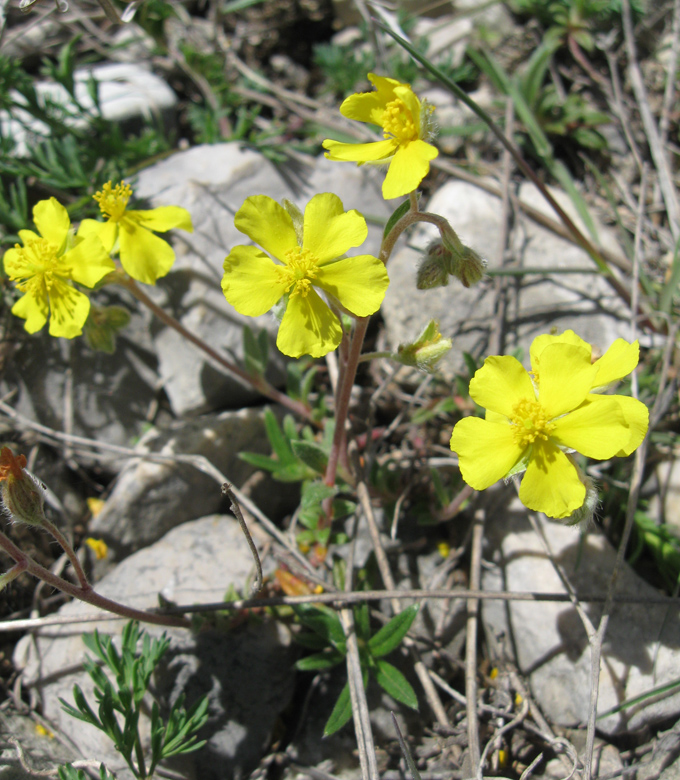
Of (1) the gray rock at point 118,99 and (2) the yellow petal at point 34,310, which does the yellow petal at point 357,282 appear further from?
(1) the gray rock at point 118,99

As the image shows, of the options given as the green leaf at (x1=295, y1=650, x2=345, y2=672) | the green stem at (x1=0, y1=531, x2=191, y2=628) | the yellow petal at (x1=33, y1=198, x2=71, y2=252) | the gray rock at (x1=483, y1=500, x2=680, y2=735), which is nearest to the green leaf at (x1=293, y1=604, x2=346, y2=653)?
the green leaf at (x1=295, y1=650, x2=345, y2=672)

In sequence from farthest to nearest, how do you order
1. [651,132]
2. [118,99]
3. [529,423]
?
[118,99] → [651,132] → [529,423]

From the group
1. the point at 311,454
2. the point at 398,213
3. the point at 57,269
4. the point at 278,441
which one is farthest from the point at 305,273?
the point at 57,269

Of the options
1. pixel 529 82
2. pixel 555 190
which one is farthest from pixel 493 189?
pixel 529 82

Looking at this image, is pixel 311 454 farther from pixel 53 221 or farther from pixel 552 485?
pixel 53 221

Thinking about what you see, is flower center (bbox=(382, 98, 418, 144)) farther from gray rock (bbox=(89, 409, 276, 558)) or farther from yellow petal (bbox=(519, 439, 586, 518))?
gray rock (bbox=(89, 409, 276, 558))

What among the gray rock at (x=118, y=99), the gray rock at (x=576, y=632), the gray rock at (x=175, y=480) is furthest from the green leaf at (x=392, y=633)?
the gray rock at (x=118, y=99)
